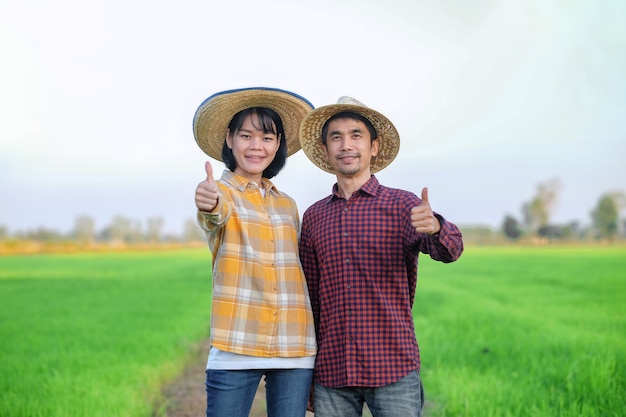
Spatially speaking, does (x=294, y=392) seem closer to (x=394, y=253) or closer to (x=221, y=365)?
(x=221, y=365)

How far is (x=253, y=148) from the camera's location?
2.92 m

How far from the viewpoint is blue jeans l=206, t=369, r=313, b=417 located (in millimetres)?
2621

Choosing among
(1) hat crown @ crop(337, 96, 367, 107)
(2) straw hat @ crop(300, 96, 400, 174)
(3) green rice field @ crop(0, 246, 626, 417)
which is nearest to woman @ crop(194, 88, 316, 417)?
(2) straw hat @ crop(300, 96, 400, 174)

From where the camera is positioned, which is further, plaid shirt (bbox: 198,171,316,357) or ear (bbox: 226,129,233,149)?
ear (bbox: 226,129,233,149)

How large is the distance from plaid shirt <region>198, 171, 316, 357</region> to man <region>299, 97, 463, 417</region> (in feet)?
0.47

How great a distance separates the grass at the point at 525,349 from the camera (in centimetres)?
461

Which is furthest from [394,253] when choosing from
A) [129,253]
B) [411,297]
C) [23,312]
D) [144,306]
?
[129,253]

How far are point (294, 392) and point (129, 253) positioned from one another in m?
30.0

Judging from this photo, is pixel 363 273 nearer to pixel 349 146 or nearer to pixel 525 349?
pixel 349 146

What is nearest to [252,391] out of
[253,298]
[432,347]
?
[253,298]

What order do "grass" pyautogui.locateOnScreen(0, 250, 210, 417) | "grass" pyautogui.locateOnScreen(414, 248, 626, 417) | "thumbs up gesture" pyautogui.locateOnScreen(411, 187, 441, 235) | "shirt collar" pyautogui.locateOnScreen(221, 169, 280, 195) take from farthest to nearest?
"grass" pyautogui.locateOnScreen(0, 250, 210, 417) < "grass" pyautogui.locateOnScreen(414, 248, 626, 417) < "shirt collar" pyautogui.locateOnScreen(221, 169, 280, 195) < "thumbs up gesture" pyautogui.locateOnScreen(411, 187, 441, 235)

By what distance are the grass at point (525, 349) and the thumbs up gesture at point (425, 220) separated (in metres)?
2.43

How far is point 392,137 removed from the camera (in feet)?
10.4

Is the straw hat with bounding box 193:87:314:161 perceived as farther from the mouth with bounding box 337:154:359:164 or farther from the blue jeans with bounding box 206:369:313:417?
the blue jeans with bounding box 206:369:313:417
